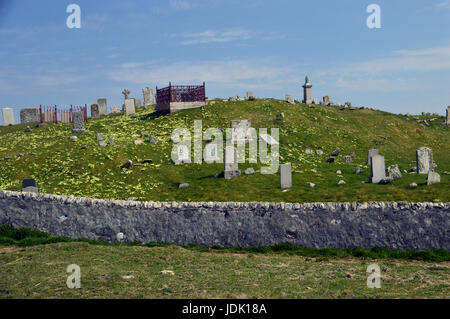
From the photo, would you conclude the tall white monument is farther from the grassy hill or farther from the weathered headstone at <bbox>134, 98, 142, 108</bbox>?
the weathered headstone at <bbox>134, 98, 142, 108</bbox>

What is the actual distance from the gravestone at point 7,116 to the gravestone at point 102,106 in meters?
11.4

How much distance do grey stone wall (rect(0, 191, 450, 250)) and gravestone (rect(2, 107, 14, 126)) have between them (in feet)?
132

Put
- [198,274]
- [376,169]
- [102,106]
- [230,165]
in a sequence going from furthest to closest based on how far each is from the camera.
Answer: [102,106], [230,165], [376,169], [198,274]

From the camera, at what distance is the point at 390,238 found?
70.3 feet

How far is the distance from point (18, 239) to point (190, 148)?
56.5 ft

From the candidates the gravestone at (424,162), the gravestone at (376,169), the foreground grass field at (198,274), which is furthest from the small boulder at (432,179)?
the foreground grass field at (198,274)

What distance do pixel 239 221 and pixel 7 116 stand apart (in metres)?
48.6

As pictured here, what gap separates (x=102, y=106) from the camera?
199 ft

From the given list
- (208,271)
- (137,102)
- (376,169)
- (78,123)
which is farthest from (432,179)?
Answer: (137,102)

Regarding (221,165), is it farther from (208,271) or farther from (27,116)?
(27,116)

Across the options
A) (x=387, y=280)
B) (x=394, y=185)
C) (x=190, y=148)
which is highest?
(x=190, y=148)

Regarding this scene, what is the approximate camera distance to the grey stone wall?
21.3 m
